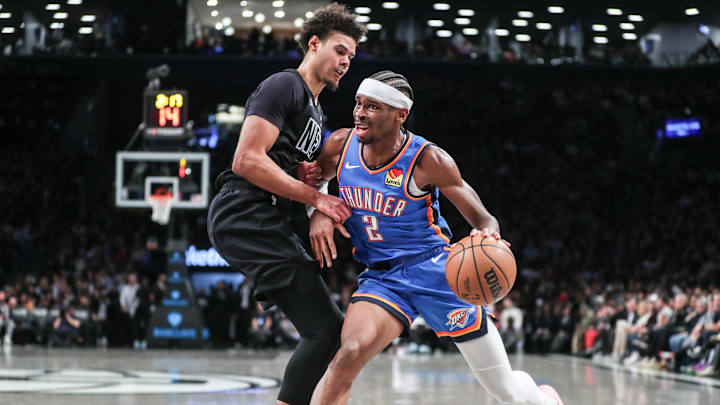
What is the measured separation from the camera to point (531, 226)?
2269cm

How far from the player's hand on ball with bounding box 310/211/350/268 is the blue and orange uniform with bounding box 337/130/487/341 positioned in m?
0.26

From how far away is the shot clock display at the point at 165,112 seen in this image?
14.3 metres

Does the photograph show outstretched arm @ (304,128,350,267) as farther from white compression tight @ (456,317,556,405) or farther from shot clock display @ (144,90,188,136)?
shot clock display @ (144,90,188,136)

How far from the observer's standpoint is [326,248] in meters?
3.95

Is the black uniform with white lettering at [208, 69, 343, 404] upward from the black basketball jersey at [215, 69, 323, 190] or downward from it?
downward

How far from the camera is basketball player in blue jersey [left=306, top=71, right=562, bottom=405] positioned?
4176 millimetres

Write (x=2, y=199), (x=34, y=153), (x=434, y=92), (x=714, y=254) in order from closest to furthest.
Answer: (x=714, y=254) < (x=2, y=199) < (x=34, y=153) < (x=434, y=92)

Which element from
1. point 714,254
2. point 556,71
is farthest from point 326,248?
point 556,71

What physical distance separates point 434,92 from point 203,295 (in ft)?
32.4

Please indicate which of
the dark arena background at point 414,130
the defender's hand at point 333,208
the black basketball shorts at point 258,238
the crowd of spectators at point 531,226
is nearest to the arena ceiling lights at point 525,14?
the dark arena background at point 414,130

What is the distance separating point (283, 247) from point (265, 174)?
32 centimetres

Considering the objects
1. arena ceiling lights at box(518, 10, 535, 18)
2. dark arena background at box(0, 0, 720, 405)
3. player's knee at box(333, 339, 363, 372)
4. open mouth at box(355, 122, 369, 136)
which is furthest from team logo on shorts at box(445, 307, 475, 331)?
arena ceiling lights at box(518, 10, 535, 18)

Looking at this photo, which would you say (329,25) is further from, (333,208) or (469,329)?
(469,329)

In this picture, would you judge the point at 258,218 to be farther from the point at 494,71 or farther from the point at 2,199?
the point at 494,71
